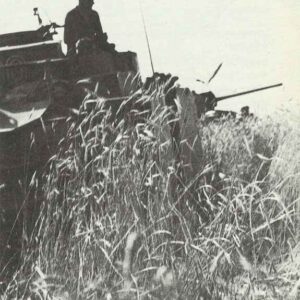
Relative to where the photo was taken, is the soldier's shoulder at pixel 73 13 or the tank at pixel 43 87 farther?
the soldier's shoulder at pixel 73 13

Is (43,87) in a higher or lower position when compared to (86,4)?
lower

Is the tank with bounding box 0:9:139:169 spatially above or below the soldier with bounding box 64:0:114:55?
below

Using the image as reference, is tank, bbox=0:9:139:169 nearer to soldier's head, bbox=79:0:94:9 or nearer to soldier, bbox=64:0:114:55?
soldier, bbox=64:0:114:55

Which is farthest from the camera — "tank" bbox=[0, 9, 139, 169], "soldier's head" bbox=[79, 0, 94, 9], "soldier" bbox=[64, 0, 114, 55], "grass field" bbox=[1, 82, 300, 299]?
"soldier's head" bbox=[79, 0, 94, 9]

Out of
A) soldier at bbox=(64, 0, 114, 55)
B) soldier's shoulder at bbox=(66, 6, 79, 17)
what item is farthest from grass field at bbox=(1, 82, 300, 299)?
soldier's shoulder at bbox=(66, 6, 79, 17)

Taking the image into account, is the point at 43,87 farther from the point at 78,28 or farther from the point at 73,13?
the point at 73,13

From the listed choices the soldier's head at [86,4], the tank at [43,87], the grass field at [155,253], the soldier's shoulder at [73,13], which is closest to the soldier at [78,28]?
the soldier's shoulder at [73,13]

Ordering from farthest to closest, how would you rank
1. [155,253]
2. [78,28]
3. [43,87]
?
[78,28]
[43,87]
[155,253]

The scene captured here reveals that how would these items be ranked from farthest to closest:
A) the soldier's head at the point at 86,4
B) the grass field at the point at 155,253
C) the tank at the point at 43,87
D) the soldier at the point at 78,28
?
1. the soldier's head at the point at 86,4
2. the soldier at the point at 78,28
3. the tank at the point at 43,87
4. the grass field at the point at 155,253

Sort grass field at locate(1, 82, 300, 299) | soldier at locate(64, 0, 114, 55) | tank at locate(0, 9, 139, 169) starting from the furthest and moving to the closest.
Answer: soldier at locate(64, 0, 114, 55) < tank at locate(0, 9, 139, 169) < grass field at locate(1, 82, 300, 299)

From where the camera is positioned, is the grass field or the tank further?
the tank

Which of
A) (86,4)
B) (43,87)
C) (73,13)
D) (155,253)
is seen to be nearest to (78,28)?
(73,13)

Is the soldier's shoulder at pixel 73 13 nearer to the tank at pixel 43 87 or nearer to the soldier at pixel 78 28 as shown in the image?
the soldier at pixel 78 28

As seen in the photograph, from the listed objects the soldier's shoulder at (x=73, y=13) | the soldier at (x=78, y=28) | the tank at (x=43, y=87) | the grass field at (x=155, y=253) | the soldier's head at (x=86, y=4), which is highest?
the soldier's head at (x=86, y=4)
